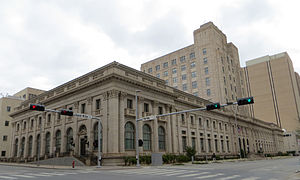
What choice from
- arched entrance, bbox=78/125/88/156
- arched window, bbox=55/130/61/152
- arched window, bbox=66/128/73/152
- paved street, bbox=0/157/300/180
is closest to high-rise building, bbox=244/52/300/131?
arched window, bbox=55/130/61/152

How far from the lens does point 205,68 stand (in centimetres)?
7500

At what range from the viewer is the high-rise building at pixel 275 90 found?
135375mm

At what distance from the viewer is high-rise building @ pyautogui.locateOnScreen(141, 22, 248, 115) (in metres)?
73.6

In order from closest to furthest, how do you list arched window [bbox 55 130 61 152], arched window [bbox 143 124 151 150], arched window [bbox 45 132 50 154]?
arched window [bbox 143 124 151 150] → arched window [bbox 55 130 61 152] → arched window [bbox 45 132 50 154]

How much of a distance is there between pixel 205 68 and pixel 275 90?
85.0 metres

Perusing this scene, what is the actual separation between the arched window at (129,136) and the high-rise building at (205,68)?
3976 cm

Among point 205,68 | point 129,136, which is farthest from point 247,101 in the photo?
point 205,68

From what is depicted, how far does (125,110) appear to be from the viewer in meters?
37.8

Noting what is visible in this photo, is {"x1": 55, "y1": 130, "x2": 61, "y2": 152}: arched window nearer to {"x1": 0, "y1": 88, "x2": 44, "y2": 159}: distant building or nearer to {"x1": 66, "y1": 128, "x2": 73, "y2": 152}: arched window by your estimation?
{"x1": 66, "y1": 128, "x2": 73, "y2": 152}: arched window

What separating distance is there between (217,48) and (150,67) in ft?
80.4

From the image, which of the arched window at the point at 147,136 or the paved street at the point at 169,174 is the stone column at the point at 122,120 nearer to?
the arched window at the point at 147,136

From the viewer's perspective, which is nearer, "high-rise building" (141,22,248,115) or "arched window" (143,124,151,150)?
"arched window" (143,124,151,150)

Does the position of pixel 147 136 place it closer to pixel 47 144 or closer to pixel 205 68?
→ pixel 47 144

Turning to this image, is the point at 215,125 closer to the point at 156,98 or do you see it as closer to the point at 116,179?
the point at 156,98
